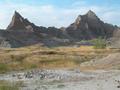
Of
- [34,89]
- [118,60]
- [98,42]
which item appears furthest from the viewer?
[98,42]

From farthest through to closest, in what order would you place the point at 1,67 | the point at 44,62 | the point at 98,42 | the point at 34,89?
1. the point at 98,42
2. the point at 44,62
3. the point at 1,67
4. the point at 34,89

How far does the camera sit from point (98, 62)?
63.2 metres

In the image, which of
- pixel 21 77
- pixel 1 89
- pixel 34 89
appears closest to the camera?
pixel 1 89

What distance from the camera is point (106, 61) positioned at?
62781 millimetres

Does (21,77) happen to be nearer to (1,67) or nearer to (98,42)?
(1,67)

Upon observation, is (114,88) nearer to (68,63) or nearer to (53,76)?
(53,76)

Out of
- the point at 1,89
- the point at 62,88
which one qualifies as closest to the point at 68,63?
the point at 62,88

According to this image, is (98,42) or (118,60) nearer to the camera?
(118,60)

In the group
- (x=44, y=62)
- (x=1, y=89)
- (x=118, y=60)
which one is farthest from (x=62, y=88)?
(x=44, y=62)

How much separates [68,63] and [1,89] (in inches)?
1672

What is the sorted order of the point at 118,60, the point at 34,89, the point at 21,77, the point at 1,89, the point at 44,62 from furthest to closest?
the point at 44,62
the point at 118,60
the point at 21,77
the point at 34,89
the point at 1,89

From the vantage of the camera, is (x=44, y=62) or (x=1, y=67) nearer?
(x=1, y=67)

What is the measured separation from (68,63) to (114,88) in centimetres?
3712

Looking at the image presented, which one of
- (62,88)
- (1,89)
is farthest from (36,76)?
(1,89)
